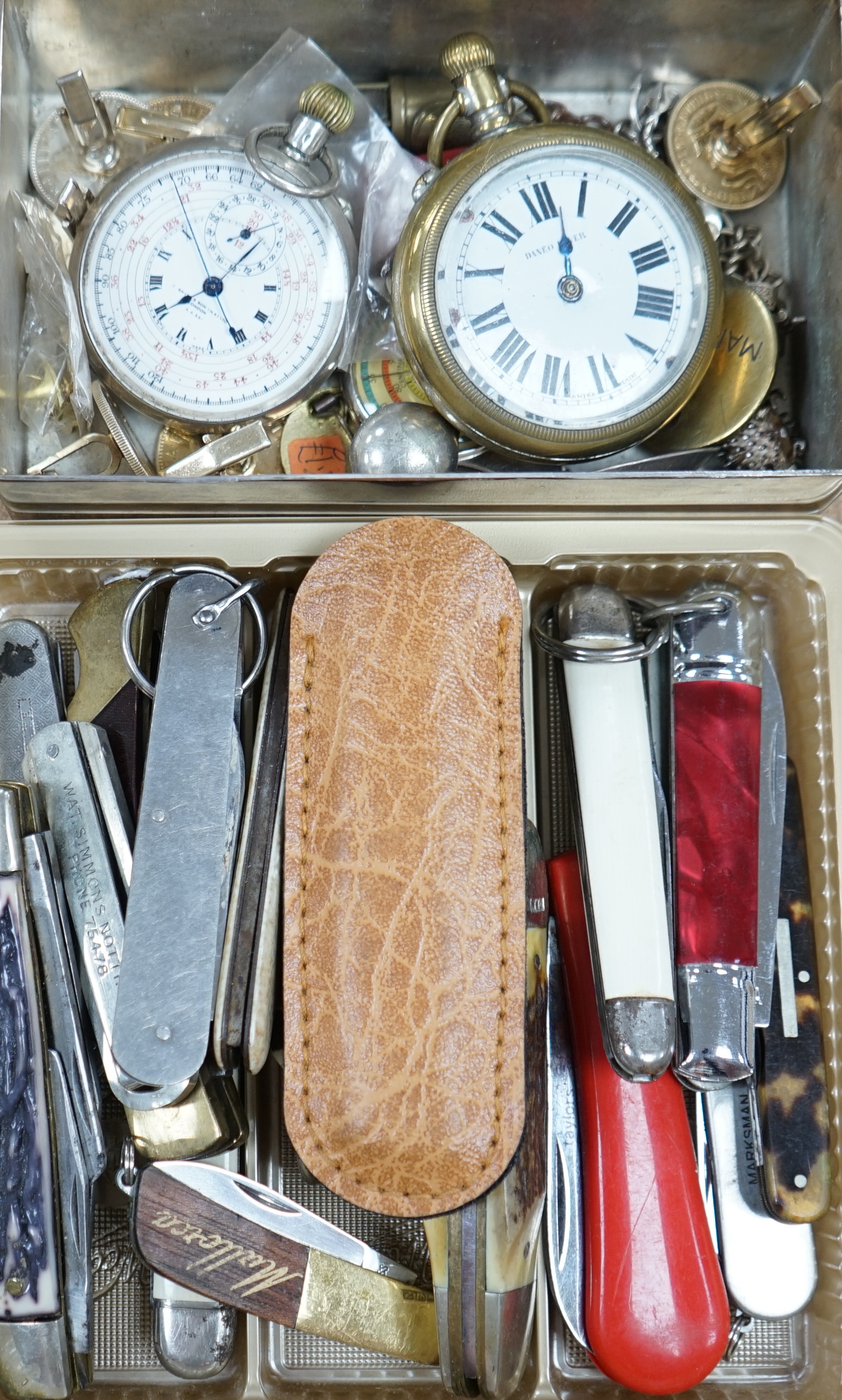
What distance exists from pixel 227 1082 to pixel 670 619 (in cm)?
57

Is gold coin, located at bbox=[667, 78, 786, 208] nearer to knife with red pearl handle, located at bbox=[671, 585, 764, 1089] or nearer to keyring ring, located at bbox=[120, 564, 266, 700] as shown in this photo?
knife with red pearl handle, located at bbox=[671, 585, 764, 1089]

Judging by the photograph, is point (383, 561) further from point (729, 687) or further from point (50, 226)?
point (50, 226)

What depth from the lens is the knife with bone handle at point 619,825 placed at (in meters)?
0.89

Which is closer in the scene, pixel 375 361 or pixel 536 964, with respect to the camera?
pixel 536 964

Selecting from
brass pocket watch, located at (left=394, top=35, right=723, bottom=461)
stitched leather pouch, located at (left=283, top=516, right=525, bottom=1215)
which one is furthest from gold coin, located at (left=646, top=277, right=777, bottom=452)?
stitched leather pouch, located at (left=283, top=516, right=525, bottom=1215)

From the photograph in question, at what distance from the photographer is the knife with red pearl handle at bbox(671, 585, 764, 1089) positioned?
913 millimetres

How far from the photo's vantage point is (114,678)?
1.00 m

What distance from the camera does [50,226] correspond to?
1.08 m

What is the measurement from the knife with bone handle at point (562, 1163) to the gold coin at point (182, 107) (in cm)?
92

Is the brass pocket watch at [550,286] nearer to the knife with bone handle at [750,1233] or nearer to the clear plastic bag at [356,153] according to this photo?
the clear plastic bag at [356,153]

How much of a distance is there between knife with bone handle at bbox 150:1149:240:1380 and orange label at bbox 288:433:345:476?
643 mm

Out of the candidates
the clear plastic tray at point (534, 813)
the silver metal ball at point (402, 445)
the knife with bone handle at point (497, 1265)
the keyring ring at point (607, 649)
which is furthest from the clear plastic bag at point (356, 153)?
the knife with bone handle at point (497, 1265)

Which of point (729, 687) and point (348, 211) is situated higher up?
point (348, 211)

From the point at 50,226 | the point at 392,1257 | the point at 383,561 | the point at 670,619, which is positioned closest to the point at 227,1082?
the point at 392,1257
